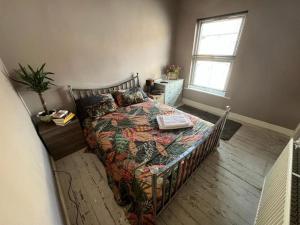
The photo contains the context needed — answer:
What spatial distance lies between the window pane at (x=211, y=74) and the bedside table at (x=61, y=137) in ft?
9.98

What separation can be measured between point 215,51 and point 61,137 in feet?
11.4

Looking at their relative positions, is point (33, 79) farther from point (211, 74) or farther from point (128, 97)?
point (211, 74)

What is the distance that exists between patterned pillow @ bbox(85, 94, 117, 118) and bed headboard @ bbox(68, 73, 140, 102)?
0.91ft

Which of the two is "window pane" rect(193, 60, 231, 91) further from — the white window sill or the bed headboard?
the bed headboard

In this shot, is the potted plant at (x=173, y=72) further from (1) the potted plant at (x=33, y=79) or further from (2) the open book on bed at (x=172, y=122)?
(1) the potted plant at (x=33, y=79)

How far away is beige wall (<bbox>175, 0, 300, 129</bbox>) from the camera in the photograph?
213cm

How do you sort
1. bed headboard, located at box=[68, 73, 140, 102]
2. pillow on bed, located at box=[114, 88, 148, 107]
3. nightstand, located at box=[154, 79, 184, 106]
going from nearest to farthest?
bed headboard, located at box=[68, 73, 140, 102] → pillow on bed, located at box=[114, 88, 148, 107] → nightstand, located at box=[154, 79, 184, 106]

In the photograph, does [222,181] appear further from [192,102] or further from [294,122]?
[192,102]

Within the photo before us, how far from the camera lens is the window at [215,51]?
8.86 ft

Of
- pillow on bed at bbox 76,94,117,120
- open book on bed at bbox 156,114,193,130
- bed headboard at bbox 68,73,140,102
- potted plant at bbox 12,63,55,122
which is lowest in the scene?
open book on bed at bbox 156,114,193,130

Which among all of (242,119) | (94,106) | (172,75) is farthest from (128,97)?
(242,119)

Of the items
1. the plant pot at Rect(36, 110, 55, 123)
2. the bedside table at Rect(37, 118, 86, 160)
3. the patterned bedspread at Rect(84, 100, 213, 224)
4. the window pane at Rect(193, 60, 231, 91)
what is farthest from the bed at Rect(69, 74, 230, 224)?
the window pane at Rect(193, 60, 231, 91)

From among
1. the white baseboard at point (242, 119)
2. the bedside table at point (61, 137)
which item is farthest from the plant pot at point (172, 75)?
the bedside table at point (61, 137)

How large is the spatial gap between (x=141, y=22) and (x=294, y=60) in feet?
9.12
